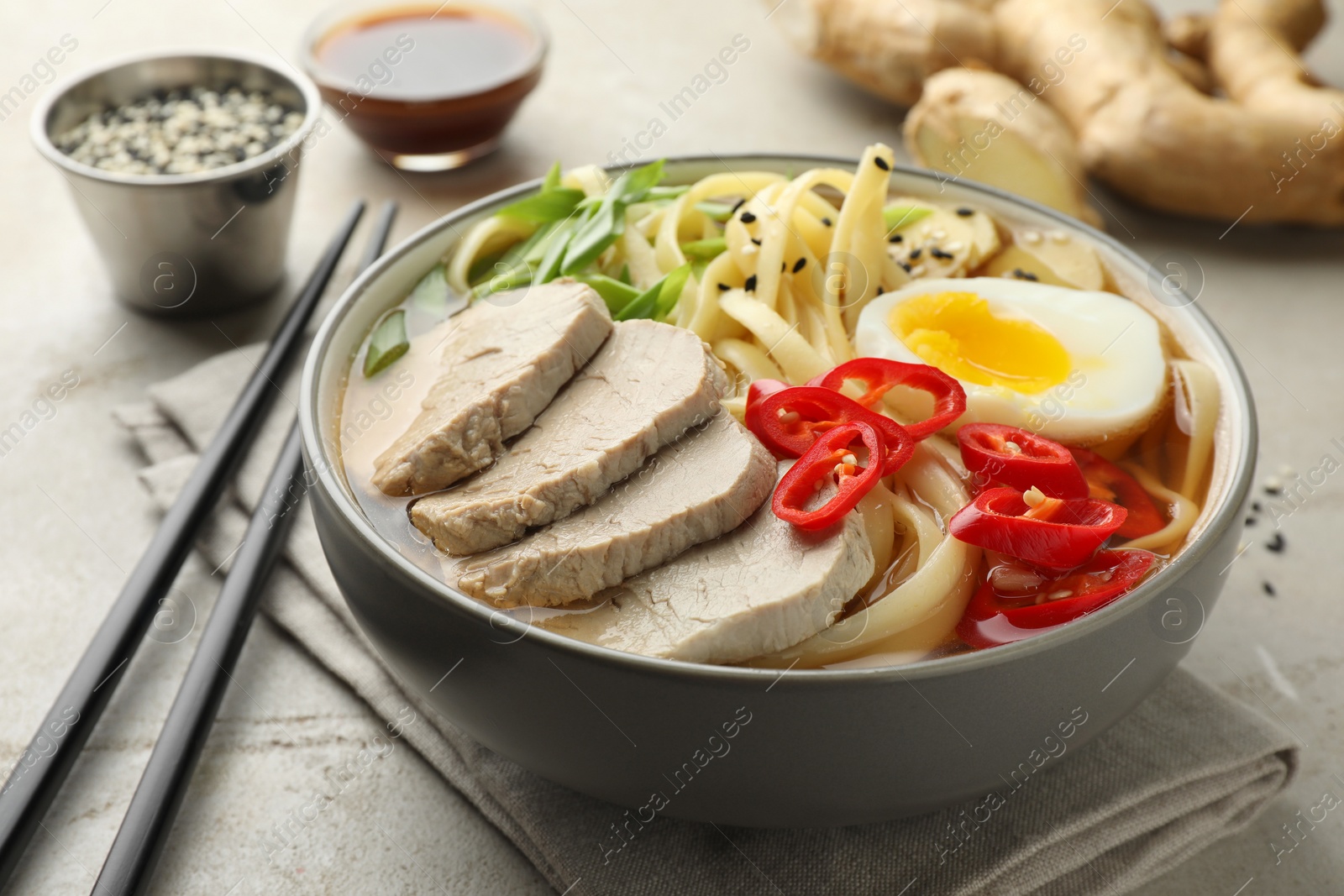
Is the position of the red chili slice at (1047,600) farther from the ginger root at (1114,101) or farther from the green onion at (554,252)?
the ginger root at (1114,101)

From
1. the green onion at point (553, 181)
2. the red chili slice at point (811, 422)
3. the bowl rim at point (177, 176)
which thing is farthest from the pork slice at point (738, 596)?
the bowl rim at point (177, 176)

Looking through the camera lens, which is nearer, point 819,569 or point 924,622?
point 819,569

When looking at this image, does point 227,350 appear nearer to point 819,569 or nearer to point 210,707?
point 210,707

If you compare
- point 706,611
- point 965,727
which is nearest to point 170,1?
point 706,611

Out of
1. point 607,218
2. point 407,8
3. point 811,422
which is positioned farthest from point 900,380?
point 407,8

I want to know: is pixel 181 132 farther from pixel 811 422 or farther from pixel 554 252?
Result: pixel 811 422

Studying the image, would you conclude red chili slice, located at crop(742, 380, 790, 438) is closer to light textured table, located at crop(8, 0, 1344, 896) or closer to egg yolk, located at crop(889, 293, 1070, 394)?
egg yolk, located at crop(889, 293, 1070, 394)
